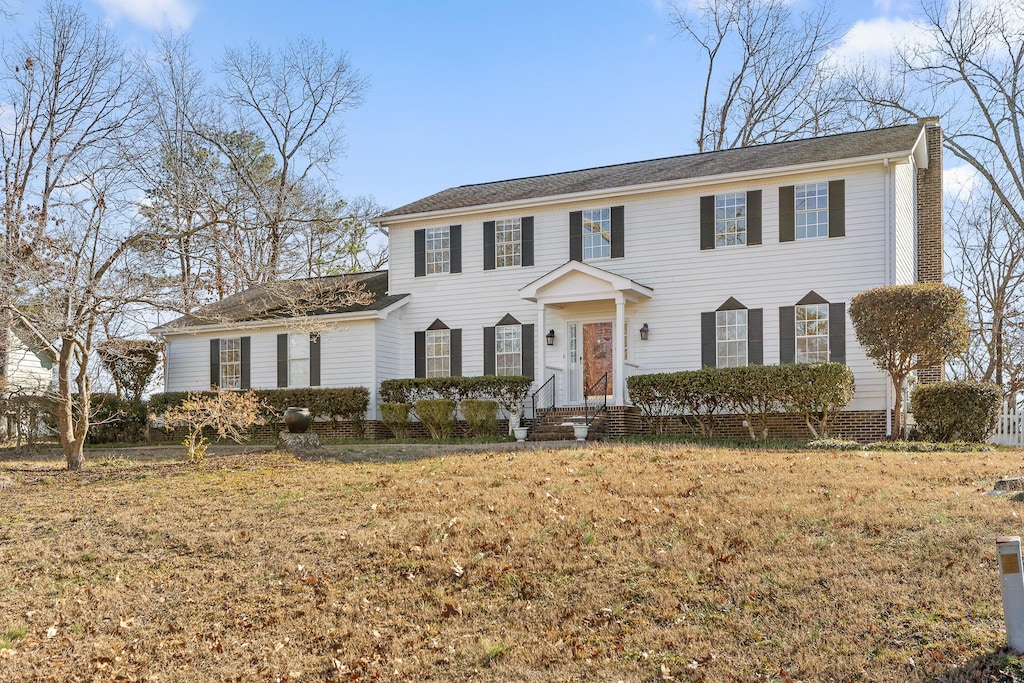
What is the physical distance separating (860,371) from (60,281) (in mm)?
14490

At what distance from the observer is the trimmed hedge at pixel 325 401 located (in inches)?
854

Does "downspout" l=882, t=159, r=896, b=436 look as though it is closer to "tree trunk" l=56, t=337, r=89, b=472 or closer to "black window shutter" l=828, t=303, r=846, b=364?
"black window shutter" l=828, t=303, r=846, b=364

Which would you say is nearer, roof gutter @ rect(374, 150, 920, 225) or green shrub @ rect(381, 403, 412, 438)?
roof gutter @ rect(374, 150, 920, 225)

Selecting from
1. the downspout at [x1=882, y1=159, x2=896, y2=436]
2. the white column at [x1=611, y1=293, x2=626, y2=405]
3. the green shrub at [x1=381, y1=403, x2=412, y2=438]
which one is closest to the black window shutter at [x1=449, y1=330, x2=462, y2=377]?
the green shrub at [x1=381, y1=403, x2=412, y2=438]

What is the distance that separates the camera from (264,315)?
23.5m

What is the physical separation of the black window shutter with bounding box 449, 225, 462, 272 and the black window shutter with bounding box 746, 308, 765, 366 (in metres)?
7.20

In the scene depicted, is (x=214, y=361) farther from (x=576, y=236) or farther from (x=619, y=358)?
(x=619, y=358)

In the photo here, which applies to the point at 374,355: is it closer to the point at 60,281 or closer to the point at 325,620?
the point at 60,281

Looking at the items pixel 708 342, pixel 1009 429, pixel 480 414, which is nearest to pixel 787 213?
pixel 708 342

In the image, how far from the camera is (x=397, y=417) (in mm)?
21078

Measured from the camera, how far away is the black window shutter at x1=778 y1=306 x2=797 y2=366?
18.4 meters

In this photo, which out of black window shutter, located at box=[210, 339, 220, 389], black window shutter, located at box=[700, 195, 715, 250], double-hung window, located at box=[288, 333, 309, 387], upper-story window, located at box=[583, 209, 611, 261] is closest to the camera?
black window shutter, located at box=[700, 195, 715, 250]

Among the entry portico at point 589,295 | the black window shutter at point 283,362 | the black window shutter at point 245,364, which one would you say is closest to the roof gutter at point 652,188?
the entry portico at point 589,295

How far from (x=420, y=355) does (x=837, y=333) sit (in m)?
A: 9.78
